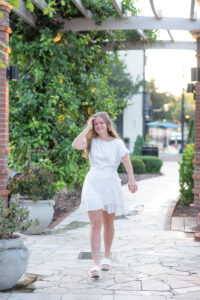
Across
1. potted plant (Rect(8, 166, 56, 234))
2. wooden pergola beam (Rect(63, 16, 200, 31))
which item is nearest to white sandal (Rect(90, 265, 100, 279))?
potted plant (Rect(8, 166, 56, 234))

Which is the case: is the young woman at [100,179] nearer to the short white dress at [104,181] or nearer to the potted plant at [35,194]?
the short white dress at [104,181]

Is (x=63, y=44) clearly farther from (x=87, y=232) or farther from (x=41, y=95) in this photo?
(x=87, y=232)

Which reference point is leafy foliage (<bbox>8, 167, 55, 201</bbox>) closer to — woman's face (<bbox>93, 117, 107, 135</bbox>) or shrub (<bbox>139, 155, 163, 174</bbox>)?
woman's face (<bbox>93, 117, 107, 135</bbox>)

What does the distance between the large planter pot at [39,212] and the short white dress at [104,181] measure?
2.16 meters

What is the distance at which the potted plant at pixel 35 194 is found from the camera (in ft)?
22.9

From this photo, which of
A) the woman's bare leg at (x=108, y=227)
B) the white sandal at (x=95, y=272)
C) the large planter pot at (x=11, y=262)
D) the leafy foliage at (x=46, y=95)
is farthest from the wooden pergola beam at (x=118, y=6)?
the large planter pot at (x=11, y=262)

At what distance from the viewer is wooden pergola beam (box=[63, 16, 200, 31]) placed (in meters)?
8.44

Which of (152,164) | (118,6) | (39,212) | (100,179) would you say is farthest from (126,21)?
(152,164)

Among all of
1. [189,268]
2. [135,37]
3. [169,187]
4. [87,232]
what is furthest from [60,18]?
[169,187]

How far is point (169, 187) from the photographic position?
545 inches

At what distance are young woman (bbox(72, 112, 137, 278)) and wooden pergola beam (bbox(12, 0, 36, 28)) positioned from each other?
3.36 meters

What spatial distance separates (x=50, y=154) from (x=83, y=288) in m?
4.77

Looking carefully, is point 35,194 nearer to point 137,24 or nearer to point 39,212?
point 39,212

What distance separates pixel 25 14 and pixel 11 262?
4.99m
